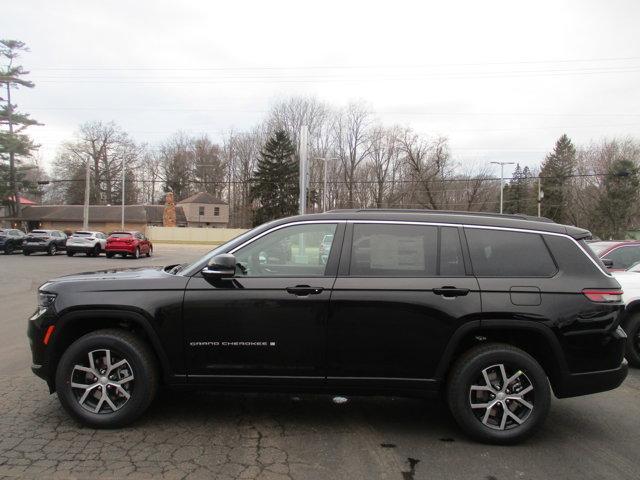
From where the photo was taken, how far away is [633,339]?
6.71 m

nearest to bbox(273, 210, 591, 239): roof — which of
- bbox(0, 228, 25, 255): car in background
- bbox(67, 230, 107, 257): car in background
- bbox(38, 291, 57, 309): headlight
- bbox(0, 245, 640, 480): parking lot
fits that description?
bbox(0, 245, 640, 480): parking lot

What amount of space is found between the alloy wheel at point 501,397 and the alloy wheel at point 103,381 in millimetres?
2841

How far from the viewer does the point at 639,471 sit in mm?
3689

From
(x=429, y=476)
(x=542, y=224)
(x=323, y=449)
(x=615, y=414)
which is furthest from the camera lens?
(x=615, y=414)

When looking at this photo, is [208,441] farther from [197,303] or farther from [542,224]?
Answer: [542,224]

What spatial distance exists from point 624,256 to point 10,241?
3307 centimetres

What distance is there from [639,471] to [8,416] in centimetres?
511

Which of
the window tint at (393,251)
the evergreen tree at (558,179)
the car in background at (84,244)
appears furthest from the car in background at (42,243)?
the evergreen tree at (558,179)

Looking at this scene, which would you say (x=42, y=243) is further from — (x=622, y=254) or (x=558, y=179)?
(x=558, y=179)

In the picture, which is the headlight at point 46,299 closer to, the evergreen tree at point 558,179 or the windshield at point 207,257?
the windshield at point 207,257

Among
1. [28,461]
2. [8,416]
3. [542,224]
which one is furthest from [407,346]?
[8,416]

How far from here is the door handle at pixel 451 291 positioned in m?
4.07

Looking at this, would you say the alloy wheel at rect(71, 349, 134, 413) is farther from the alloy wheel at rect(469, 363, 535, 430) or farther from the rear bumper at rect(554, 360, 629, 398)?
the rear bumper at rect(554, 360, 629, 398)

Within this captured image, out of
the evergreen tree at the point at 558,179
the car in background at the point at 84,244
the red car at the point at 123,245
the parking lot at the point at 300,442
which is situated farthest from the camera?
the evergreen tree at the point at 558,179
